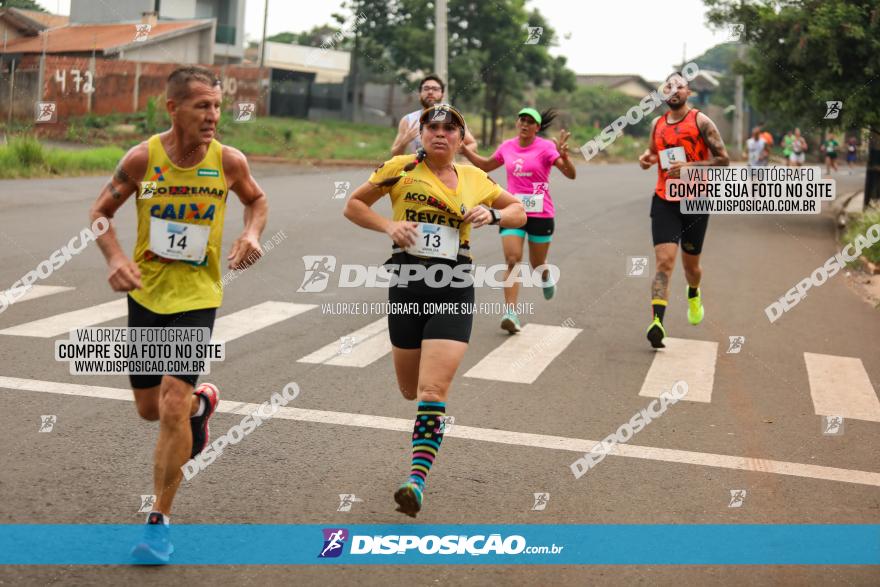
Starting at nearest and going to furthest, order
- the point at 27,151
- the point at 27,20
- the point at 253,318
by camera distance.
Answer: the point at 253,318 < the point at 27,151 < the point at 27,20

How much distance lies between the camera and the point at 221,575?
15.6 ft

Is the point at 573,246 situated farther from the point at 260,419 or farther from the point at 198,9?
the point at 198,9

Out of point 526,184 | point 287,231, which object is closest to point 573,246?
point 287,231

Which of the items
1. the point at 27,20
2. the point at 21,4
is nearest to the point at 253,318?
the point at 21,4

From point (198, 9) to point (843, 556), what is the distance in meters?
52.9

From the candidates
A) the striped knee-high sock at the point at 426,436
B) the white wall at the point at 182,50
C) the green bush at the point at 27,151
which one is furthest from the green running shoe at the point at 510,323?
the white wall at the point at 182,50

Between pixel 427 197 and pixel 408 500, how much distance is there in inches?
65.1

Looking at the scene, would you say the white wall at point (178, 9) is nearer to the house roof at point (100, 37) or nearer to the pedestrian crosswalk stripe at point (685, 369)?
the house roof at point (100, 37)

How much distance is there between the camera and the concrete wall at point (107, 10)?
167 ft

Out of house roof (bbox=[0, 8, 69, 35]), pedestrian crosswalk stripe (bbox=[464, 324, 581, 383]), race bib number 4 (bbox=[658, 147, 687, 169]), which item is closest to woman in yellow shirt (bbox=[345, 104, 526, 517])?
pedestrian crosswalk stripe (bbox=[464, 324, 581, 383])

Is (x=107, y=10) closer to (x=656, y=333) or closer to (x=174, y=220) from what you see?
(x=656, y=333)

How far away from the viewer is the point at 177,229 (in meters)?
5.13

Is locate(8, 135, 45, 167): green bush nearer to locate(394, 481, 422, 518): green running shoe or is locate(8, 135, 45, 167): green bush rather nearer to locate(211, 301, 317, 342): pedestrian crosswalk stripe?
locate(211, 301, 317, 342): pedestrian crosswalk stripe

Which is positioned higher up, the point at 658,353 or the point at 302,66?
the point at 302,66
